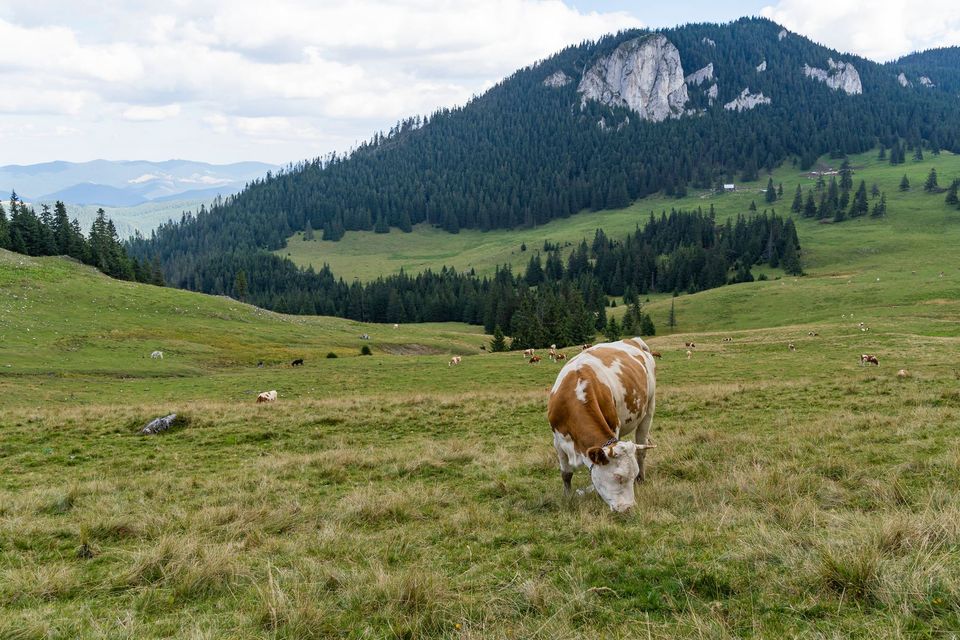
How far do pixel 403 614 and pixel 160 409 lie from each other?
22372mm

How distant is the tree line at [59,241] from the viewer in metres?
94.3

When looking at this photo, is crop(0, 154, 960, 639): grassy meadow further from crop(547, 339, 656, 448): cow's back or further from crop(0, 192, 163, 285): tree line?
crop(0, 192, 163, 285): tree line

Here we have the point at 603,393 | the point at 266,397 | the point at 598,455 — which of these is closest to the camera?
the point at 598,455

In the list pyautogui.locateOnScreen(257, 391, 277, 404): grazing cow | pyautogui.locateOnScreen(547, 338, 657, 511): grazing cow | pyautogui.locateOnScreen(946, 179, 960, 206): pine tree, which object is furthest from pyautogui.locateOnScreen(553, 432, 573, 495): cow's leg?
pyautogui.locateOnScreen(946, 179, 960, 206): pine tree

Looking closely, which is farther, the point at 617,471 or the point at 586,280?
the point at 586,280

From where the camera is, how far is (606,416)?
1065 centimetres

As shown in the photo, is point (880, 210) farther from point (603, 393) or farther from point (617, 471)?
point (617, 471)

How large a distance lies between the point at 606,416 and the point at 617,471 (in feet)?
5.81

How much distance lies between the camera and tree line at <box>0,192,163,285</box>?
94312mm

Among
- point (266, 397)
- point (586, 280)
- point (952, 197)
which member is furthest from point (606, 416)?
point (952, 197)

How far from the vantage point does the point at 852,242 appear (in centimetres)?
14538

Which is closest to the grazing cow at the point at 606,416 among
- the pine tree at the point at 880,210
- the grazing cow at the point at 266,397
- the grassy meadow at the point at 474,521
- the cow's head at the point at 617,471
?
the cow's head at the point at 617,471

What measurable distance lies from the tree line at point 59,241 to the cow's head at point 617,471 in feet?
372

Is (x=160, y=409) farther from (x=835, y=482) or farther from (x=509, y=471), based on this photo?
(x=835, y=482)
